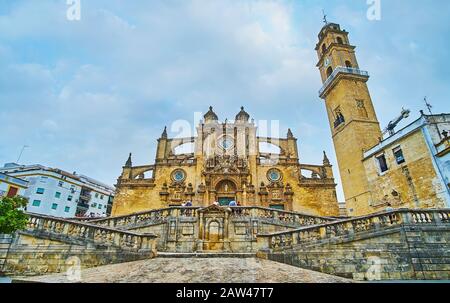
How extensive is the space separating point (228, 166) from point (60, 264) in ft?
54.2

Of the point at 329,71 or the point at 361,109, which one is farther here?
the point at 329,71

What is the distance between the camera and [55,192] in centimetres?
3431

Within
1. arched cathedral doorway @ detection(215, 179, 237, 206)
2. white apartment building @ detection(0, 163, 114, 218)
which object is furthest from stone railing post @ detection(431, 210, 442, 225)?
white apartment building @ detection(0, 163, 114, 218)

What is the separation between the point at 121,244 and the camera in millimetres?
8516

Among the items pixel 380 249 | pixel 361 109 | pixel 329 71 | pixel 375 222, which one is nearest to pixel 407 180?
pixel 361 109

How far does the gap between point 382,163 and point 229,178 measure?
1288cm

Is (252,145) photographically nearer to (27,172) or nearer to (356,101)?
(356,101)

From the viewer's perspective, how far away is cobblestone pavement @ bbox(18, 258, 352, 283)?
19.0ft

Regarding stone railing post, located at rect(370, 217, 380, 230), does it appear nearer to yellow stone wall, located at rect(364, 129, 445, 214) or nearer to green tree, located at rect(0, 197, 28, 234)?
yellow stone wall, located at rect(364, 129, 445, 214)

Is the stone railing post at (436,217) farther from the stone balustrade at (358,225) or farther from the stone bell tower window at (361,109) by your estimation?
the stone bell tower window at (361,109)

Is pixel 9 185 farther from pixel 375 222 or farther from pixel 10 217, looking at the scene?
pixel 375 222

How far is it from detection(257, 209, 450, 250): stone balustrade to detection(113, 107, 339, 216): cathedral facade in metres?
12.6

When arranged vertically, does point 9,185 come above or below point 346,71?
below
